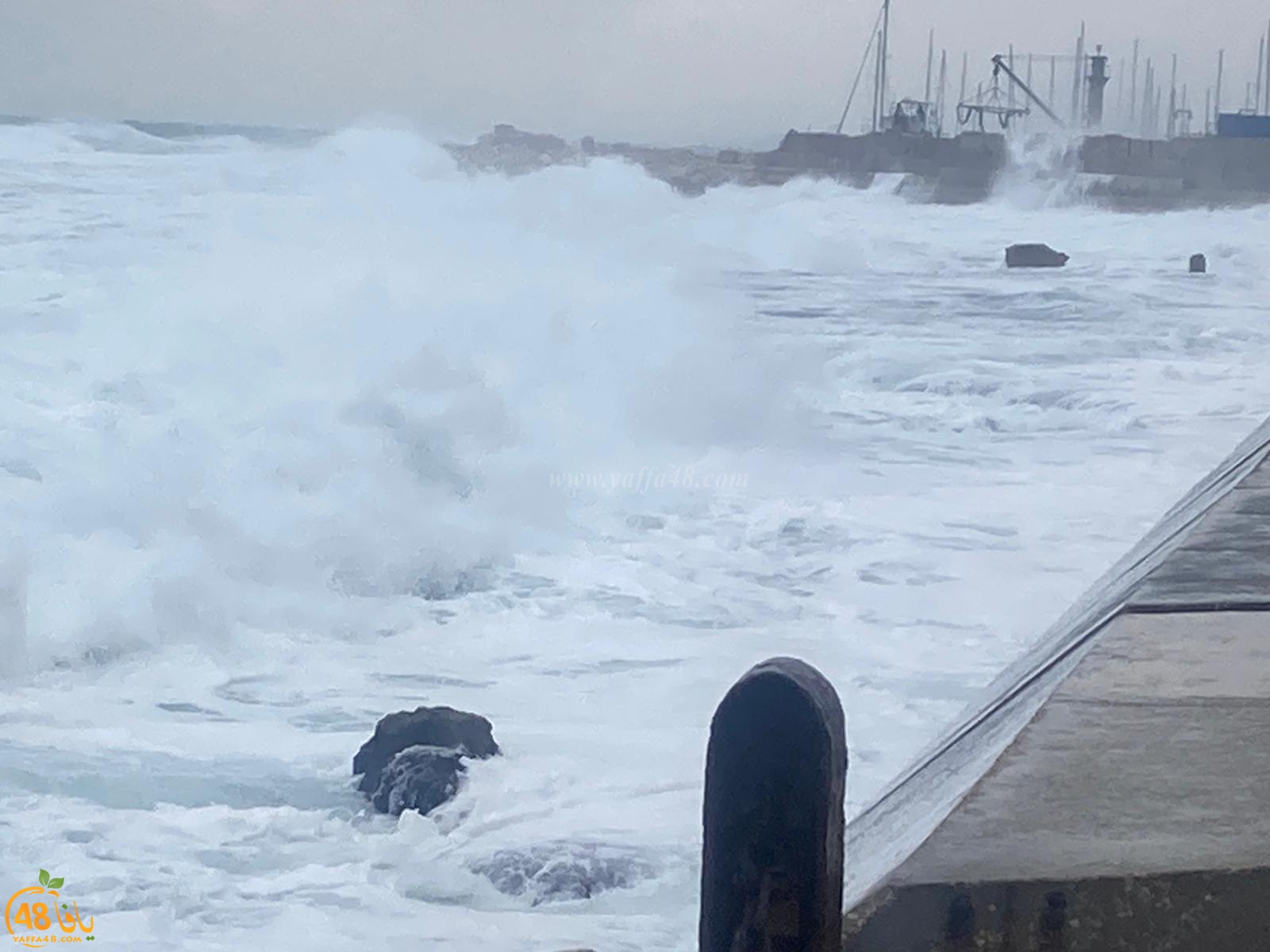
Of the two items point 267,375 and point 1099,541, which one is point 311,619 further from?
point 267,375

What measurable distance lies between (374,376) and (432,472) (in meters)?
1.24

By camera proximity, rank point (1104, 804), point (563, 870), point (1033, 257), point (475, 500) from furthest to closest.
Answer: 1. point (1033, 257)
2. point (475, 500)
3. point (563, 870)
4. point (1104, 804)

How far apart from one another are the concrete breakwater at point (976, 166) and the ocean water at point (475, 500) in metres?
2.39

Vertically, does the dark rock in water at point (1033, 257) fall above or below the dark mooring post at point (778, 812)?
above

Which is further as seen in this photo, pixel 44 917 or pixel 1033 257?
pixel 1033 257

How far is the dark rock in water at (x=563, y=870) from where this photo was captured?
2.63 m

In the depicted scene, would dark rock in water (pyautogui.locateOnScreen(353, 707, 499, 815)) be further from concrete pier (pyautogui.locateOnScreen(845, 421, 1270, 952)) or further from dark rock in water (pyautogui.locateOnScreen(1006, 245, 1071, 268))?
dark rock in water (pyautogui.locateOnScreen(1006, 245, 1071, 268))

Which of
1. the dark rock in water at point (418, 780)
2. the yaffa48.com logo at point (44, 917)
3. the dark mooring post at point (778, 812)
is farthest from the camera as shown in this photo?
the dark rock in water at point (418, 780)

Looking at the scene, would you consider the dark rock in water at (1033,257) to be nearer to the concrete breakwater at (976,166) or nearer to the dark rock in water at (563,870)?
the concrete breakwater at (976,166)

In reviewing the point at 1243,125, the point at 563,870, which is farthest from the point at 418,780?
the point at 1243,125

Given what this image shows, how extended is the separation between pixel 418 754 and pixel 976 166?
1828 centimetres

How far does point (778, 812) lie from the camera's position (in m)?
0.72

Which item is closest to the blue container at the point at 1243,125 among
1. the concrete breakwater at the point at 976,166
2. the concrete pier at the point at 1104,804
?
the concrete breakwater at the point at 976,166

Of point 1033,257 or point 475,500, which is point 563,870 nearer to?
point 475,500
